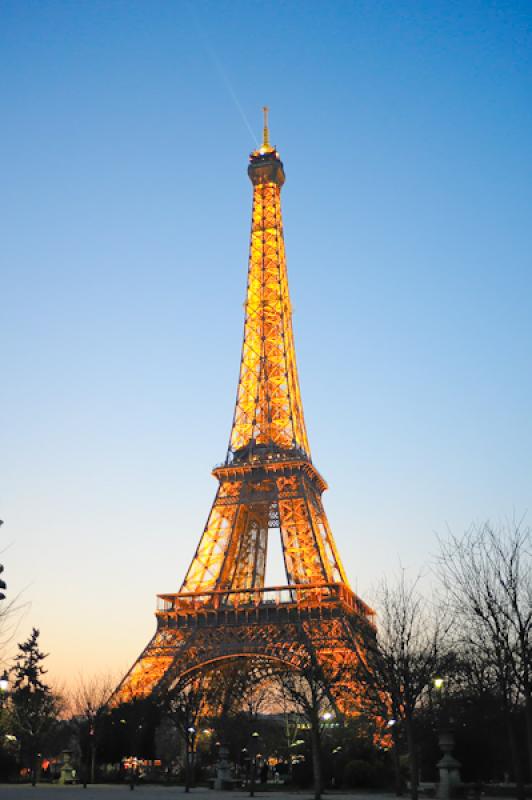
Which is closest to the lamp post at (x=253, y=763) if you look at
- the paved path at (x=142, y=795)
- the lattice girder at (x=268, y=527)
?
the paved path at (x=142, y=795)

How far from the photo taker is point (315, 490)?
66562 mm

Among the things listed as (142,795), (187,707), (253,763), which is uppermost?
(187,707)

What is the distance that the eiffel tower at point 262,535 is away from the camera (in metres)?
54.9

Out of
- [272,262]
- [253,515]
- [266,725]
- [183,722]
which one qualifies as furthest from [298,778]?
[272,262]

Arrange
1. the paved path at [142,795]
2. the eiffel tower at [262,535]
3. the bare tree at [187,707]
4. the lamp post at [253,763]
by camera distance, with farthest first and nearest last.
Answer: the eiffel tower at [262,535] < the bare tree at [187,707] < the lamp post at [253,763] < the paved path at [142,795]

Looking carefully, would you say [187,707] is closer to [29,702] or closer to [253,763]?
[253,763]

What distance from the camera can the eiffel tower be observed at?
2163 inches

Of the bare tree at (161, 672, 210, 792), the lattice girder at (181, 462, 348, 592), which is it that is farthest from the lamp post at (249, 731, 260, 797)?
the lattice girder at (181, 462, 348, 592)

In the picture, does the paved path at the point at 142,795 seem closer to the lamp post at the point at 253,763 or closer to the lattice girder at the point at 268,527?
the lamp post at the point at 253,763

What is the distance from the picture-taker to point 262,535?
233ft

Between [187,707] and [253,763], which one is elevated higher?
[187,707]

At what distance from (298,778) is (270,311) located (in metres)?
40.5

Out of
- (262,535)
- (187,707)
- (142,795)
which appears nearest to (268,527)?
(262,535)

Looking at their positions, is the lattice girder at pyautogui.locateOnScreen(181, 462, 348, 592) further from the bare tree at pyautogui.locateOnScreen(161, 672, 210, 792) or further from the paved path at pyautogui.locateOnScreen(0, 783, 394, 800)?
the paved path at pyautogui.locateOnScreen(0, 783, 394, 800)
